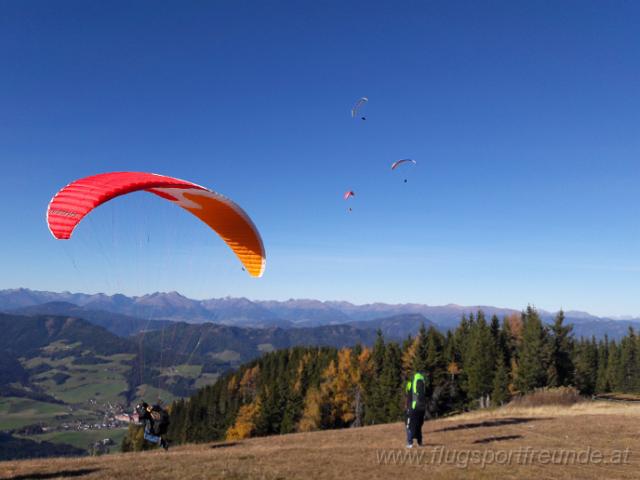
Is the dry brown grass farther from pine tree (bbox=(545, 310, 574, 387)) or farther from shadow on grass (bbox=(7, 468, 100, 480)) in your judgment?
shadow on grass (bbox=(7, 468, 100, 480))

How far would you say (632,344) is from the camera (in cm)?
9094

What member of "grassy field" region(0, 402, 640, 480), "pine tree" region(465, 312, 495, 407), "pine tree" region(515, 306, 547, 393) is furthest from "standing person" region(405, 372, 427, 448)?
"pine tree" region(465, 312, 495, 407)

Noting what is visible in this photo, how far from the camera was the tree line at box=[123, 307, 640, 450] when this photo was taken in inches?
2350

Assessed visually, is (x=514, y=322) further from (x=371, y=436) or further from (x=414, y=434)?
(x=414, y=434)

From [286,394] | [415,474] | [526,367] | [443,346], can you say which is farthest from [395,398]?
[415,474]

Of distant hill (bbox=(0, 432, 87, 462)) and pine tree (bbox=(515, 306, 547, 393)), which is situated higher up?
pine tree (bbox=(515, 306, 547, 393))

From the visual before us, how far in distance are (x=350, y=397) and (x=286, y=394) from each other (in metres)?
12.4

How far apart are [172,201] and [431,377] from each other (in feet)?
171

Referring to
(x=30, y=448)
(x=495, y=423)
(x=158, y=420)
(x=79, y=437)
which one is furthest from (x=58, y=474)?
(x=79, y=437)

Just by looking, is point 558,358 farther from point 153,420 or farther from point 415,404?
point 153,420

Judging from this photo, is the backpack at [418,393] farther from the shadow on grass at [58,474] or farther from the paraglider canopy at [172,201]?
the shadow on grass at [58,474]

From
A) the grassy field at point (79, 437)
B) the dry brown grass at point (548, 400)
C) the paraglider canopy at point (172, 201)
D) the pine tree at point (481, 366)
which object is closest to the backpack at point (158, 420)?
the paraglider canopy at point (172, 201)

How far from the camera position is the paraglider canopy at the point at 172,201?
1427cm

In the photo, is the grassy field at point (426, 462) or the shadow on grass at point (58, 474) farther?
the shadow on grass at point (58, 474)
